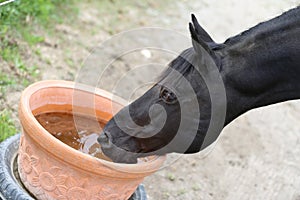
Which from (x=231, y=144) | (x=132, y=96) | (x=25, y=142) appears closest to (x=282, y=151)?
(x=231, y=144)

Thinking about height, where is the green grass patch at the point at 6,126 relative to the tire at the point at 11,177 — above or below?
below

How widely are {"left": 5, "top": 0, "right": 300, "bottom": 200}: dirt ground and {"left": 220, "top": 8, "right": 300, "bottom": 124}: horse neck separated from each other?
3.65 ft

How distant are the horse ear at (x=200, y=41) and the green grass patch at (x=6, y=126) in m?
1.41

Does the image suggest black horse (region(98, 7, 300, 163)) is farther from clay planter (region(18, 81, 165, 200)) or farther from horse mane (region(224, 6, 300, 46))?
clay planter (region(18, 81, 165, 200))

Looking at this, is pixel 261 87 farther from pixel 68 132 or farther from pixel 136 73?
pixel 136 73

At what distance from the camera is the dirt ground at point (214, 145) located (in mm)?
4008

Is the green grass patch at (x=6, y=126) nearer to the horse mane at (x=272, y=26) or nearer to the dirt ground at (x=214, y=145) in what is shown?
the dirt ground at (x=214, y=145)

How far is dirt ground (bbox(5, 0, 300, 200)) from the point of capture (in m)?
4.01

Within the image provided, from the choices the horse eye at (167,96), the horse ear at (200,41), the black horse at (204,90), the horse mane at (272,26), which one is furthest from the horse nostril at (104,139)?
the horse mane at (272,26)

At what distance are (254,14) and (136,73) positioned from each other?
104 inches

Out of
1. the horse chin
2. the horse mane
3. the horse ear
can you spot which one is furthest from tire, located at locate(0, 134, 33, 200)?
the horse mane

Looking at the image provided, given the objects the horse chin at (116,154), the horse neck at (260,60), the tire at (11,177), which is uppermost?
the horse neck at (260,60)

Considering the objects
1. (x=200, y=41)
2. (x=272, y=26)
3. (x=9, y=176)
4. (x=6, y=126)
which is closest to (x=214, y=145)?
(x=6, y=126)

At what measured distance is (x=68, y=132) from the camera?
304 centimetres
